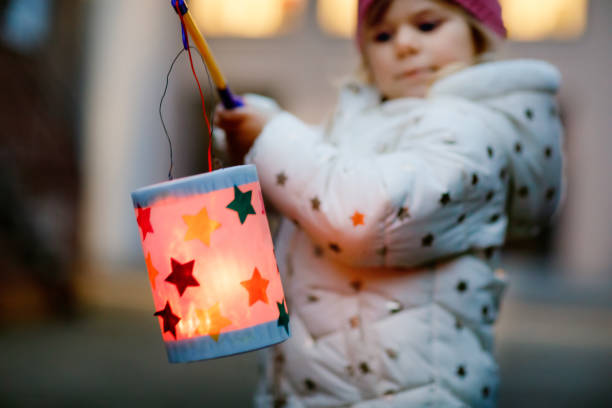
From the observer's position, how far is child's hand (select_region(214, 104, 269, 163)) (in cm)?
A: 101

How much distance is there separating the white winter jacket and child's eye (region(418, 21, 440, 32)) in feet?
0.42

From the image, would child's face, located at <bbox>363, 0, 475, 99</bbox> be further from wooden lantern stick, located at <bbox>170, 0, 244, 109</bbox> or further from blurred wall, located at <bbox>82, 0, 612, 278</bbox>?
blurred wall, located at <bbox>82, 0, 612, 278</bbox>

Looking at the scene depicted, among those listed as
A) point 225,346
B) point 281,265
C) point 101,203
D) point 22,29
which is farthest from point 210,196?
point 101,203

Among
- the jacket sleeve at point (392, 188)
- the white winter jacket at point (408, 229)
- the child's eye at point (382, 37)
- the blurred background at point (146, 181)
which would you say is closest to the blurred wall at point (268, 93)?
the blurred background at point (146, 181)

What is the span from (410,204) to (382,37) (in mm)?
451

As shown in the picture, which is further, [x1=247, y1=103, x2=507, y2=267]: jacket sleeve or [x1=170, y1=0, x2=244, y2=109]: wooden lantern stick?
[x1=247, y1=103, x2=507, y2=267]: jacket sleeve

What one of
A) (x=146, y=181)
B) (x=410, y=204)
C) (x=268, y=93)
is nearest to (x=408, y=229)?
(x=410, y=204)

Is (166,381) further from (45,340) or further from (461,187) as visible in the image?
(461,187)

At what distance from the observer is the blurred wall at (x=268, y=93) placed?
7.76 m

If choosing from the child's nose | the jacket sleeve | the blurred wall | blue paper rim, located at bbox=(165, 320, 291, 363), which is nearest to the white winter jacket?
the jacket sleeve

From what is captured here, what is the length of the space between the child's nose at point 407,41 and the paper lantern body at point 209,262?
20.2 inches

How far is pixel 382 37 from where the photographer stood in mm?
1158

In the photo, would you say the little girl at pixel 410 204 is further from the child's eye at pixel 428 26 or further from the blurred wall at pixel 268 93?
the blurred wall at pixel 268 93

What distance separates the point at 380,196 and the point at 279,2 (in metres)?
8.03
